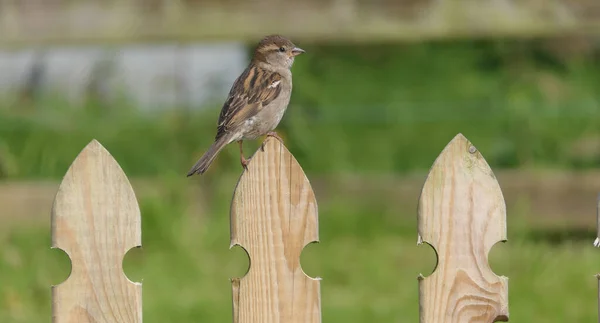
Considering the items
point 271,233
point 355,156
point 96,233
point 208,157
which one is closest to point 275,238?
point 271,233

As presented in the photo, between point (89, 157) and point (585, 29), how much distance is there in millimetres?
3104

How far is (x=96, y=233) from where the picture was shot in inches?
112

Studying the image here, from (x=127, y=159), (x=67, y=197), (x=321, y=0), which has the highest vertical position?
(x=321, y=0)

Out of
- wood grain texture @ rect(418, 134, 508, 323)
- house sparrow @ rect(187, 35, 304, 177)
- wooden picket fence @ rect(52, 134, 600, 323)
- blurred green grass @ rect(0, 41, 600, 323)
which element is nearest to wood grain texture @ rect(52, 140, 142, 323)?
wooden picket fence @ rect(52, 134, 600, 323)

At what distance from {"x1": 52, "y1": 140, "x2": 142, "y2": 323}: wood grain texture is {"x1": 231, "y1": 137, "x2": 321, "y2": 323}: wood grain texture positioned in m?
0.29

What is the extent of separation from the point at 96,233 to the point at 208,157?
2.95ft

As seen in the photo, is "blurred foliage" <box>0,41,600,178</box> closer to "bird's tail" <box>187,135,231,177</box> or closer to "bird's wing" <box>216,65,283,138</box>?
"bird's wing" <box>216,65,283,138</box>

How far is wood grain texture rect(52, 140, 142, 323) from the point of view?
111 inches

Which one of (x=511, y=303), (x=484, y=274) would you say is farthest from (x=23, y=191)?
(x=484, y=274)

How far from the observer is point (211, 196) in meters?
5.61

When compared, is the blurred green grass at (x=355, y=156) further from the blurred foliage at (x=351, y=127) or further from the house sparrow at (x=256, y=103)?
the house sparrow at (x=256, y=103)

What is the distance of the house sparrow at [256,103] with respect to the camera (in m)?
4.10

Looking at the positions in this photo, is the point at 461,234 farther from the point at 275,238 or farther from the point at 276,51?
the point at 276,51

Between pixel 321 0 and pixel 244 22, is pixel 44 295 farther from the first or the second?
pixel 321 0
